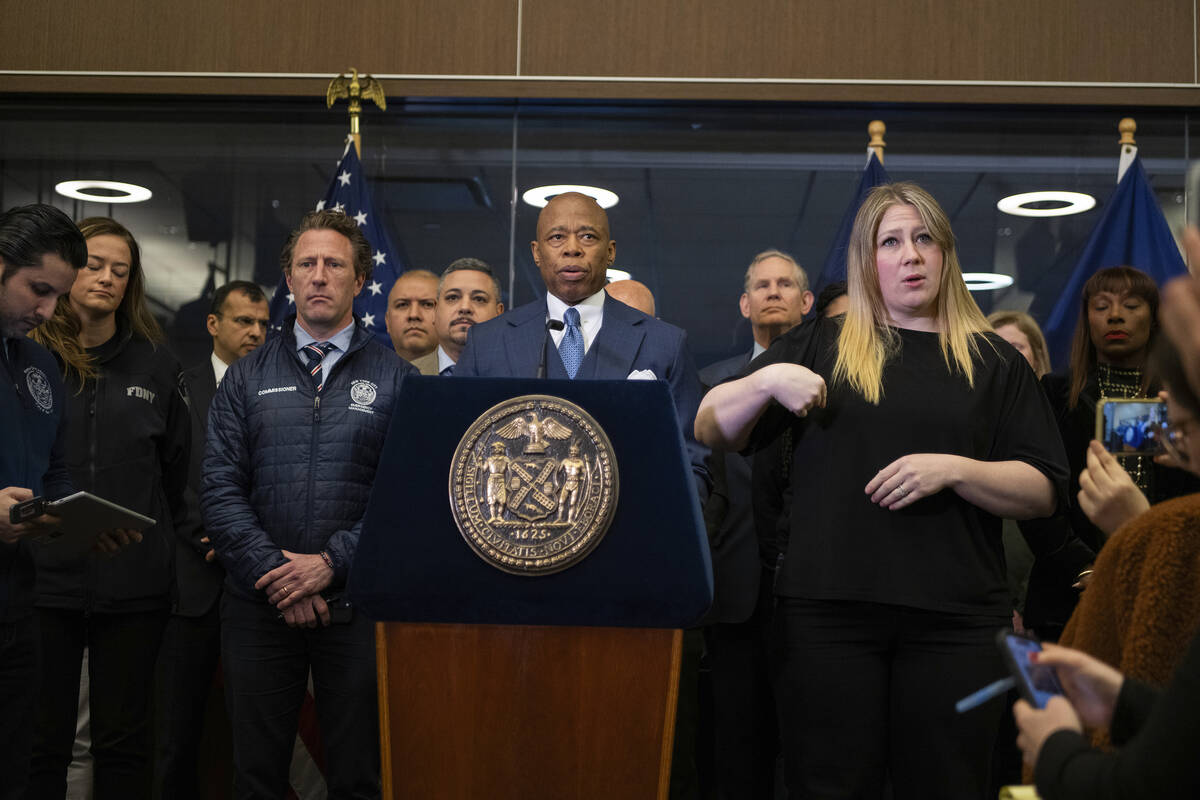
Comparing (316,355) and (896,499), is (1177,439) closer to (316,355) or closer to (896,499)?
(896,499)

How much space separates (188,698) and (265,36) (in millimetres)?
3032

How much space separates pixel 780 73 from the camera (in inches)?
197

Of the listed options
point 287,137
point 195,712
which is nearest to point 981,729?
point 195,712

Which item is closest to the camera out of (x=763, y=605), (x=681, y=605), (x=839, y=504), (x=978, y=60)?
(x=681, y=605)

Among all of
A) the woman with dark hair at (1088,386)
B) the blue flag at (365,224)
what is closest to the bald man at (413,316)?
the blue flag at (365,224)

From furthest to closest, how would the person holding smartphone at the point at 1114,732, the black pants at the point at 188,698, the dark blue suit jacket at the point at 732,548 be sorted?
the black pants at the point at 188,698, the dark blue suit jacket at the point at 732,548, the person holding smartphone at the point at 1114,732

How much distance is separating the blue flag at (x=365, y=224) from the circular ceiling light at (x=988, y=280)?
248 centimetres

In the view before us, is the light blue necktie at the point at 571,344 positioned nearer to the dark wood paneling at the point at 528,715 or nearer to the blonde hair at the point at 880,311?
the blonde hair at the point at 880,311

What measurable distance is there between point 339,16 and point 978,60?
279 cm

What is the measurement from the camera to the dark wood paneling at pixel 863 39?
4.93 m

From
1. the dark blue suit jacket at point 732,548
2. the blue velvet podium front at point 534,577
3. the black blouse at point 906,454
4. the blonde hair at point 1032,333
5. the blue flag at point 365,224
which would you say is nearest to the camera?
the blue velvet podium front at point 534,577

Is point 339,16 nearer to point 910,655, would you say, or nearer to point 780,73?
point 780,73

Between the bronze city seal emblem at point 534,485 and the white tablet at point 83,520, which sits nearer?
the bronze city seal emblem at point 534,485

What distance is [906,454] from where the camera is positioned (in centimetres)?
215
